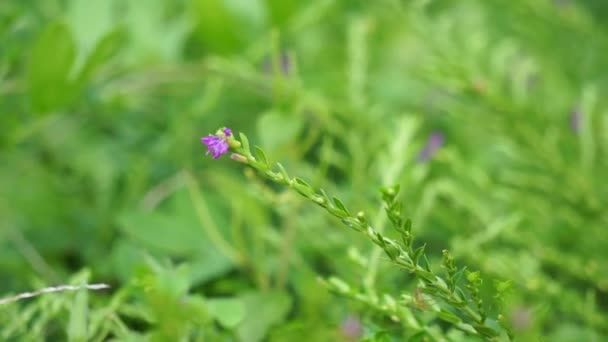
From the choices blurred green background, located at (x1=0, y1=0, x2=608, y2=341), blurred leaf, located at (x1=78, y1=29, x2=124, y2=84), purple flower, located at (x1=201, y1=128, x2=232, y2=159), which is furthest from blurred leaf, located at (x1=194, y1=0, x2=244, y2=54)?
purple flower, located at (x1=201, y1=128, x2=232, y2=159)

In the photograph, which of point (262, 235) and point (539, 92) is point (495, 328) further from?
point (539, 92)

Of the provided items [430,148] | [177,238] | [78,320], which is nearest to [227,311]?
[78,320]

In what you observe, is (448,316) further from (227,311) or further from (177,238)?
(177,238)

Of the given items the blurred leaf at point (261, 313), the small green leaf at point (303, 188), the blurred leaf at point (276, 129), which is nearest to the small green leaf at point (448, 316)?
the small green leaf at point (303, 188)

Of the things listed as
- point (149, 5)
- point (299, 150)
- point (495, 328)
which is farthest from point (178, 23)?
point (495, 328)

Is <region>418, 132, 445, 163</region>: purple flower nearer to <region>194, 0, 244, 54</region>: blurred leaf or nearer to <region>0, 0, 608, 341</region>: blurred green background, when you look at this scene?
<region>0, 0, 608, 341</region>: blurred green background

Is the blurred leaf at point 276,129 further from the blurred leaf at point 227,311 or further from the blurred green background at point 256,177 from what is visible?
the blurred leaf at point 227,311

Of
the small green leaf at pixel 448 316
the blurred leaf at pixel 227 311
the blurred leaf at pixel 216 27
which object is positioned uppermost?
the blurred leaf at pixel 216 27
